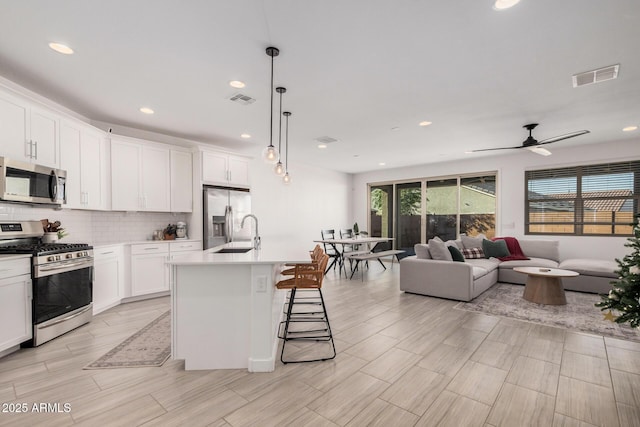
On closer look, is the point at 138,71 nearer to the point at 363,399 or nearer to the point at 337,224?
the point at 363,399

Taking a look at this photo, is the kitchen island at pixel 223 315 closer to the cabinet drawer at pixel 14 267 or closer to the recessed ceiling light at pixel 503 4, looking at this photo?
the cabinet drawer at pixel 14 267

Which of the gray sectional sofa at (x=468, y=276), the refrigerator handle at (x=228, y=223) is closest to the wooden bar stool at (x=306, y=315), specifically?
the gray sectional sofa at (x=468, y=276)

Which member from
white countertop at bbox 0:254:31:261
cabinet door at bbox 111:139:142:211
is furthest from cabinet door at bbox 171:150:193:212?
white countertop at bbox 0:254:31:261

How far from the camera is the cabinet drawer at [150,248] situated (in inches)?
169

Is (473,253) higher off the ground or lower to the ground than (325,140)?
lower

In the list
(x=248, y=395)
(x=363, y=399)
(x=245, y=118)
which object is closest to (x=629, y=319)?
(x=363, y=399)

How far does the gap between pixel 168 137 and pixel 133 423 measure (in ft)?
14.4

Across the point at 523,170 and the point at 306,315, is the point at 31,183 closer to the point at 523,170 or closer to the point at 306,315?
the point at 306,315

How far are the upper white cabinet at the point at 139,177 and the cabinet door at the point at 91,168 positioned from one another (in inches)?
7.4

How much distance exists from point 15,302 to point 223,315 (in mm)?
2010

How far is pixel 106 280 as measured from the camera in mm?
3898

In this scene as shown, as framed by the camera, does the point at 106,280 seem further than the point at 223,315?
Yes

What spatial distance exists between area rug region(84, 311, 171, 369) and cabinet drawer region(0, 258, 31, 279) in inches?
44.0

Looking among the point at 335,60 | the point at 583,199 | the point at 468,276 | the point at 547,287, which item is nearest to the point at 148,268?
the point at 335,60
